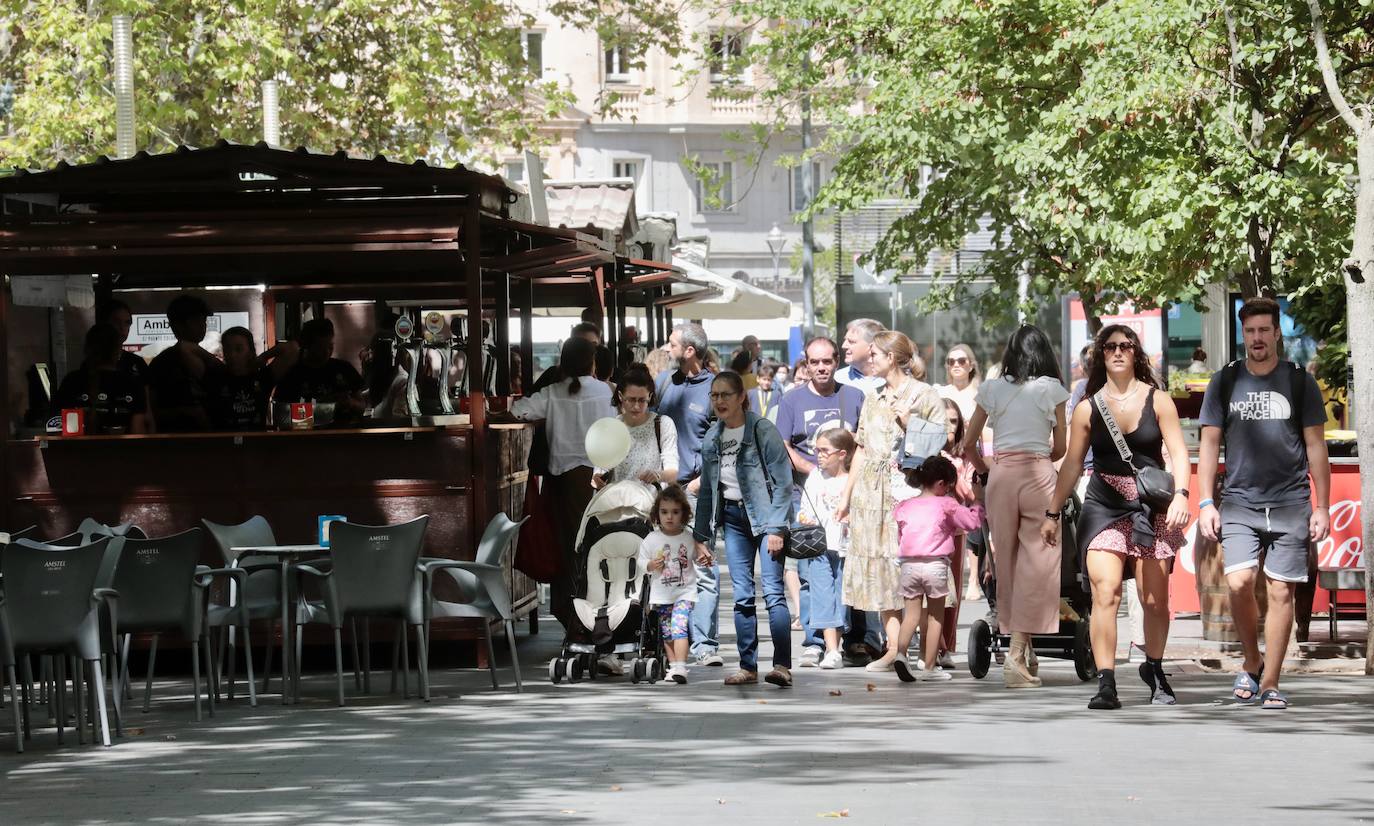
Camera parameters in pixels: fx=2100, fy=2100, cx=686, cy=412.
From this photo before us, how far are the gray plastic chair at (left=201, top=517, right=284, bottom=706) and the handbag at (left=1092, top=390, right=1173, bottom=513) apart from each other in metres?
4.40

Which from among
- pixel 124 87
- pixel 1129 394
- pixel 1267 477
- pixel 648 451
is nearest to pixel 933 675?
pixel 648 451

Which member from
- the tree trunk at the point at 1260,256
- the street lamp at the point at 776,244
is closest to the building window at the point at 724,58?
the tree trunk at the point at 1260,256

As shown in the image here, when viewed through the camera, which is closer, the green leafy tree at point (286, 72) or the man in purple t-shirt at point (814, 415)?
the man in purple t-shirt at point (814, 415)

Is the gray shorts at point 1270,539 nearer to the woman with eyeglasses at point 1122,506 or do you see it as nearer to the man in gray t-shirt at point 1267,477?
the man in gray t-shirt at point 1267,477

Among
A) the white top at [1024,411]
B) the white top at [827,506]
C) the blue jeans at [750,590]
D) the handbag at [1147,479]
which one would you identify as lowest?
the blue jeans at [750,590]

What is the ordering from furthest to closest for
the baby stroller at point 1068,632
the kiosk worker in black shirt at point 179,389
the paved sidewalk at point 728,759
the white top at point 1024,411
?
the kiosk worker in black shirt at point 179,389
the baby stroller at point 1068,632
the white top at point 1024,411
the paved sidewalk at point 728,759

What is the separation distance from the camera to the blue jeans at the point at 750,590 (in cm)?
1113

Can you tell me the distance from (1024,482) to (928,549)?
0.82 meters

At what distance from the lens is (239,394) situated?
12953 millimetres

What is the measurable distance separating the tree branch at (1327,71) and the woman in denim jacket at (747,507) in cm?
364

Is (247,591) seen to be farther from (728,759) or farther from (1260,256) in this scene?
(1260,256)

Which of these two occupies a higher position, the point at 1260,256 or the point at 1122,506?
the point at 1260,256

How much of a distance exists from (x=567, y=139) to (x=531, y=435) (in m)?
53.0

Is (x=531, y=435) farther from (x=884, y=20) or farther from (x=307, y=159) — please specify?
(x=884, y=20)
